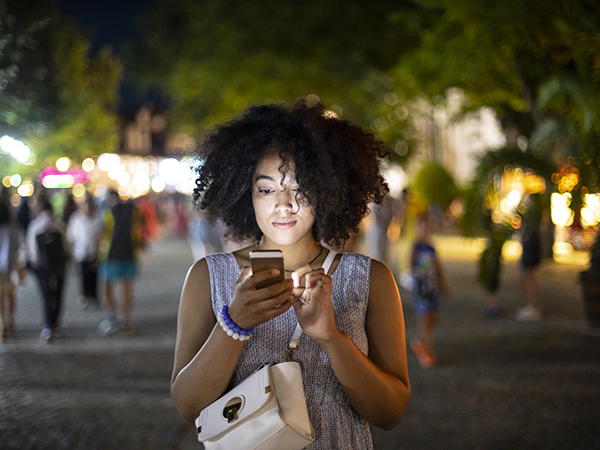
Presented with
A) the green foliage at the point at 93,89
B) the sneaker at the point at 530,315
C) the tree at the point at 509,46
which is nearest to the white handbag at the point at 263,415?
the tree at the point at 509,46

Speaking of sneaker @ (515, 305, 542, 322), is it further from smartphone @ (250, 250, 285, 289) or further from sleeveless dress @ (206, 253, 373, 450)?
smartphone @ (250, 250, 285, 289)

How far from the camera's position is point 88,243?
10156 mm

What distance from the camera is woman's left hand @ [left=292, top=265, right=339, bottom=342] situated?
1622 millimetres

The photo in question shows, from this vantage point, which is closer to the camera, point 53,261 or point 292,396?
point 292,396

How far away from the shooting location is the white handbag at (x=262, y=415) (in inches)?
63.7

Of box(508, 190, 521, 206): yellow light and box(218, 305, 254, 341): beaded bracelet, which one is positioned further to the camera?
box(508, 190, 521, 206): yellow light

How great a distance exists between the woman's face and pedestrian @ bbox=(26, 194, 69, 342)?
7.09 metres

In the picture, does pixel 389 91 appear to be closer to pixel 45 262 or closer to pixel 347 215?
pixel 45 262

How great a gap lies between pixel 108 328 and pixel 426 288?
474cm

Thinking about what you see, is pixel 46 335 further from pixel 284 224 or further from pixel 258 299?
pixel 258 299

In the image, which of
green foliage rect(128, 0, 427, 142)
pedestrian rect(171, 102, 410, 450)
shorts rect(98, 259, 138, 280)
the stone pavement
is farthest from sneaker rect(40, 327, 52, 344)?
green foliage rect(128, 0, 427, 142)

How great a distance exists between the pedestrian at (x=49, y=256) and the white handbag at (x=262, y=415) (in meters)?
7.17

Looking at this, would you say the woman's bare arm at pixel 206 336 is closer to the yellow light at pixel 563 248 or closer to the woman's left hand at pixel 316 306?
the woman's left hand at pixel 316 306

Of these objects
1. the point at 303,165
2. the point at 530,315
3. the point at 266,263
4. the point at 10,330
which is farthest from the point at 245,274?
the point at 530,315
